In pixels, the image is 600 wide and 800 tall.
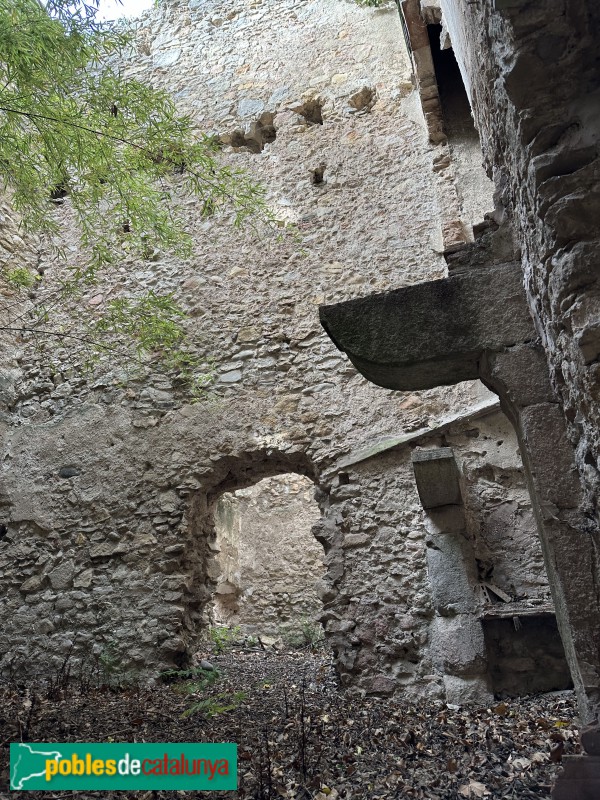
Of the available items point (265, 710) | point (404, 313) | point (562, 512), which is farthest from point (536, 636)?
point (404, 313)

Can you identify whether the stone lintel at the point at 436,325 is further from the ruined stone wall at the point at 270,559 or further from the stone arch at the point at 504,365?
the ruined stone wall at the point at 270,559

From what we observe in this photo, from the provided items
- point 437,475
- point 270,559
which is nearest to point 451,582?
point 437,475

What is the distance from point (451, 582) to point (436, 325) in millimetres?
2394

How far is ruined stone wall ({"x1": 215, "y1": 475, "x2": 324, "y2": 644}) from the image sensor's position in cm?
688

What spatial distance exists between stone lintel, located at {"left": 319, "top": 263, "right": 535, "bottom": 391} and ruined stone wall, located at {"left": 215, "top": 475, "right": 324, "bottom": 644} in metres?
5.12

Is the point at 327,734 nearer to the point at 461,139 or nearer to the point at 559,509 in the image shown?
the point at 559,509

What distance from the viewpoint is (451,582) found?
3881mm

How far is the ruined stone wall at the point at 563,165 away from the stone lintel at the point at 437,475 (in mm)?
2223

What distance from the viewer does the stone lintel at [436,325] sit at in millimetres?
1938

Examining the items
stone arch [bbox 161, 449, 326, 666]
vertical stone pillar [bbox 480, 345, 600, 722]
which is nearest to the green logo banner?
vertical stone pillar [bbox 480, 345, 600, 722]

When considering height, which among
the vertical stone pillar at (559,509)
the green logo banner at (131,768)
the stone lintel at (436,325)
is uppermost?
the stone lintel at (436,325)

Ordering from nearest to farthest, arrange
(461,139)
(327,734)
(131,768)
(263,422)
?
(131,768) → (327,734) → (263,422) → (461,139)

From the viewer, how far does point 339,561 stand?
4.29 metres

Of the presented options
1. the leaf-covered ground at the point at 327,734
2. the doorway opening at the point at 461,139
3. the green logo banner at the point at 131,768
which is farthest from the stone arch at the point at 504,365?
the doorway opening at the point at 461,139
